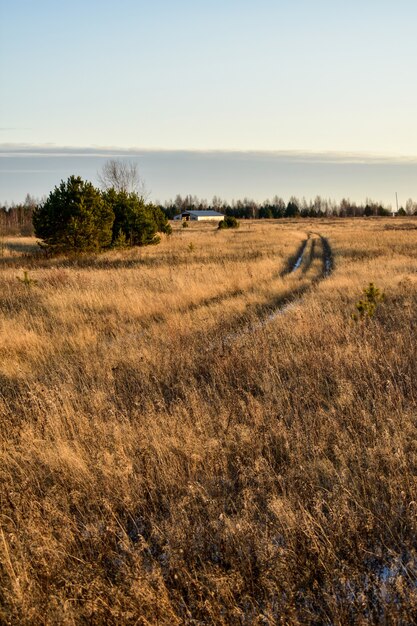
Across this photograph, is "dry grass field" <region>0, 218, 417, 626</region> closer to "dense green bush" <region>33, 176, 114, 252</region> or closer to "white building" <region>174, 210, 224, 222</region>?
"dense green bush" <region>33, 176, 114, 252</region>

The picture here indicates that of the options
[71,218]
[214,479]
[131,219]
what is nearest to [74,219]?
[71,218]

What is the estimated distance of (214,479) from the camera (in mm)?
3670

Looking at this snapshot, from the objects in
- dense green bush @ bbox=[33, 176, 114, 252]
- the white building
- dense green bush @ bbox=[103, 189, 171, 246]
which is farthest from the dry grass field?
the white building

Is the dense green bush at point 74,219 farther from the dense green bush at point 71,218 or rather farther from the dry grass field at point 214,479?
the dry grass field at point 214,479

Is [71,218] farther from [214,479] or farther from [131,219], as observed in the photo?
[214,479]

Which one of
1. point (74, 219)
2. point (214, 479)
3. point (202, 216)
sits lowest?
point (214, 479)

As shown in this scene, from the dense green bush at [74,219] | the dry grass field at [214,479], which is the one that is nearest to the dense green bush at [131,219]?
the dense green bush at [74,219]

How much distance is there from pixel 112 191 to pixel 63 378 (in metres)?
26.0

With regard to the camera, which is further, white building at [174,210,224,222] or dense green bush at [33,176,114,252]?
white building at [174,210,224,222]

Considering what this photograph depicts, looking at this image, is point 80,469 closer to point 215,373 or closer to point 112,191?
point 215,373

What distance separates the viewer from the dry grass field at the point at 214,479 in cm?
252

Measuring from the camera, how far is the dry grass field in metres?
2.52

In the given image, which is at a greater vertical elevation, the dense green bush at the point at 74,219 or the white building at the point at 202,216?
the white building at the point at 202,216

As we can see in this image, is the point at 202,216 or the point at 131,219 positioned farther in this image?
the point at 202,216
